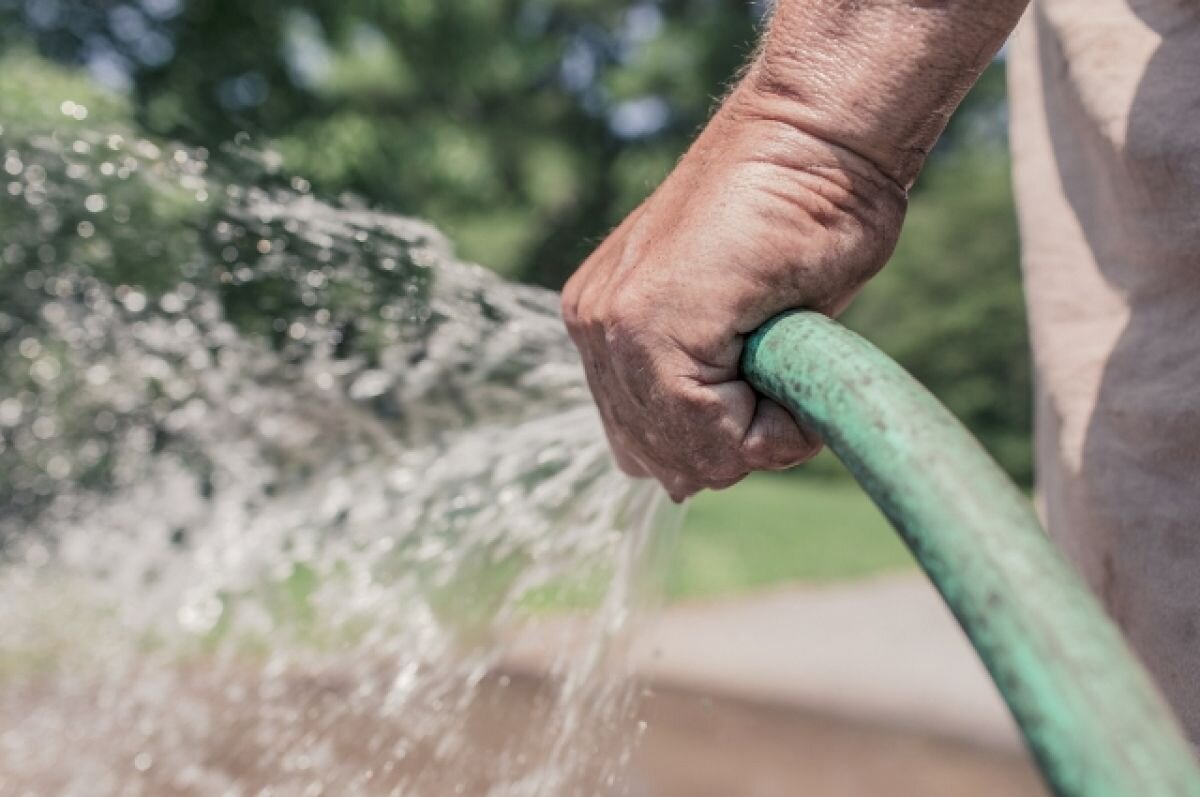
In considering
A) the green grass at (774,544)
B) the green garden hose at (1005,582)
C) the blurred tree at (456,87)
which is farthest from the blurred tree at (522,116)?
the green garden hose at (1005,582)

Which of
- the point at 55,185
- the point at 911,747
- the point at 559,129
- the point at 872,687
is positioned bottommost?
the point at 559,129

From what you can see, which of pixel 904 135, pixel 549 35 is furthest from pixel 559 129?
pixel 904 135

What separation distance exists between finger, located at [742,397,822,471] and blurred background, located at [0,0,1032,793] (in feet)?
17.2

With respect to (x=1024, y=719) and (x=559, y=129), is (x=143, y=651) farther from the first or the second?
(x=559, y=129)

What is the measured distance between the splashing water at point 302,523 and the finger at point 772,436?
688 millimetres

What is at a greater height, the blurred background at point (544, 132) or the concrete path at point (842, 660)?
the concrete path at point (842, 660)

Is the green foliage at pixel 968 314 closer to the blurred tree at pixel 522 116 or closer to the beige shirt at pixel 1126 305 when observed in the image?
the blurred tree at pixel 522 116

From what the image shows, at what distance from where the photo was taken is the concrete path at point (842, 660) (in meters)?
6.01

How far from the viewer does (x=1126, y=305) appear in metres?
1.74

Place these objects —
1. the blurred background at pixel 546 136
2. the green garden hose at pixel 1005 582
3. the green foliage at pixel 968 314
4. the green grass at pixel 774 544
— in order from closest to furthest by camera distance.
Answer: the green garden hose at pixel 1005 582, the green grass at pixel 774 544, the blurred background at pixel 546 136, the green foliage at pixel 968 314

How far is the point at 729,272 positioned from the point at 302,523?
2297 millimetres

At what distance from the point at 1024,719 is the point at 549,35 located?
48.4 feet

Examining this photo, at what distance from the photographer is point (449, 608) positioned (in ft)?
8.19

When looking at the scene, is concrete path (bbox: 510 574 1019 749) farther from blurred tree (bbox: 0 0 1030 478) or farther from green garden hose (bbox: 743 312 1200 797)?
green garden hose (bbox: 743 312 1200 797)
